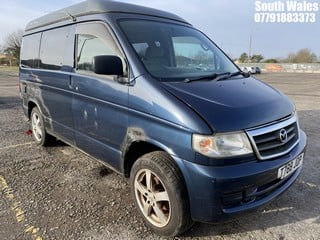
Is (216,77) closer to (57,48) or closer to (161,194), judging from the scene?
(161,194)

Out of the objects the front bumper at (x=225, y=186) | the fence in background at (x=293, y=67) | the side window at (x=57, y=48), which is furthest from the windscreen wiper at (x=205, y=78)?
the fence in background at (x=293, y=67)

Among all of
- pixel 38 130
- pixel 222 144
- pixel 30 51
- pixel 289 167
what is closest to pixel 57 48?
pixel 30 51

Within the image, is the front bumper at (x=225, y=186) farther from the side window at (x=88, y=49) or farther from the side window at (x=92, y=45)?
the side window at (x=88, y=49)

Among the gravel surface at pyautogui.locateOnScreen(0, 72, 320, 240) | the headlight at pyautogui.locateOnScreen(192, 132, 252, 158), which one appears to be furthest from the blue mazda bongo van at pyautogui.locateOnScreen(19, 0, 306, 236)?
A: the gravel surface at pyautogui.locateOnScreen(0, 72, 320, 240)

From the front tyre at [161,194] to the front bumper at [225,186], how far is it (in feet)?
0.31

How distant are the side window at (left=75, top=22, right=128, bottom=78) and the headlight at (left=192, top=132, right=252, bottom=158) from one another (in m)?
1.11

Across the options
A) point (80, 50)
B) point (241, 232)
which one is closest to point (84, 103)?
point (80, 50)

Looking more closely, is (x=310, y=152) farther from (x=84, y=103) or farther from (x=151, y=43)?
(x=84, y=103)

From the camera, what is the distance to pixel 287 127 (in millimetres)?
2830

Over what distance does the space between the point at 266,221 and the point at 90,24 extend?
294 cm

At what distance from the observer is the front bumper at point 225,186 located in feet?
7.66

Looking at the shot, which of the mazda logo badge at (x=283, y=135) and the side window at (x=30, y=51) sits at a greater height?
the side window at (x=30, y=51)

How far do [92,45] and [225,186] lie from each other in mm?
2292

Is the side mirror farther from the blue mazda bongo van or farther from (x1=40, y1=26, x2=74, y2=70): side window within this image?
(x1=40, y1=26, x2=74, y2=70): side window
